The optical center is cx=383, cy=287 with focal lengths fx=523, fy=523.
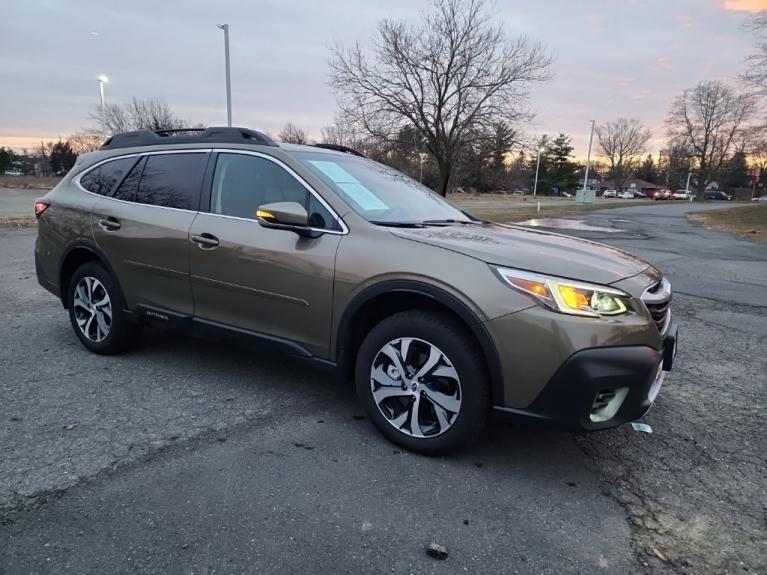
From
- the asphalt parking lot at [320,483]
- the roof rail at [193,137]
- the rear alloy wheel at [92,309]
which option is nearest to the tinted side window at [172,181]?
the roof rail at [193,137]

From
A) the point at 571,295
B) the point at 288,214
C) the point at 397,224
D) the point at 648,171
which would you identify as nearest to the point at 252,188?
the point at 288,214

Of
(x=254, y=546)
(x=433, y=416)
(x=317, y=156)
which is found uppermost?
(x=317, y=156)

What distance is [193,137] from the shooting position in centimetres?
387

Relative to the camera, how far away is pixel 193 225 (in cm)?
358

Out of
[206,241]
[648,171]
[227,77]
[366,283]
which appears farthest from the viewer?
[648,171]

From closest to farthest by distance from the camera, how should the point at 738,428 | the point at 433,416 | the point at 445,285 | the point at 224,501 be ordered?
the point at 224,501
the point at 445,285
the point at 433,416
the point at 738,428

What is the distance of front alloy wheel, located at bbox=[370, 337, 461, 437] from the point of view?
2.74 m

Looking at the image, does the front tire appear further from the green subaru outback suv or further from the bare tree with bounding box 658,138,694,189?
the bare tree with bounding box 658,138,694,189

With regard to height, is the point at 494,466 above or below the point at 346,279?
below

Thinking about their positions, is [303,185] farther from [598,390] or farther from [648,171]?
[648,171]

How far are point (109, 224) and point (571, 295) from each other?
3417 mm

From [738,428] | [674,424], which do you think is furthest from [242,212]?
[738,428]

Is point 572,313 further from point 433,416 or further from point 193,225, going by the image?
point 193,225

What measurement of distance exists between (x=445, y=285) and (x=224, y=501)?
1.48 meters
